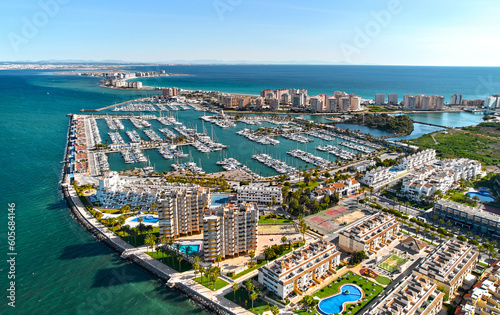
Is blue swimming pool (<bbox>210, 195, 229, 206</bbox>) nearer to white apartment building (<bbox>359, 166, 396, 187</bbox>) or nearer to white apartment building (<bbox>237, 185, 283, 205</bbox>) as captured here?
white apartment building (<bbox>237, 185, 283, 205</bbox>)

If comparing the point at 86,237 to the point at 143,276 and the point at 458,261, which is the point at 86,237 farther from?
the point at 458,261

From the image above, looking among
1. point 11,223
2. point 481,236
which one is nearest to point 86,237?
point 11,223

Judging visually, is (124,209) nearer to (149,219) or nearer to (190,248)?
(149,219)

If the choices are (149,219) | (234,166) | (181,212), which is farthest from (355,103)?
(181,212)

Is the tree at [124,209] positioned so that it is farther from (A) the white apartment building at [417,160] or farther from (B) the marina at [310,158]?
(A) the white apartment building at [417,160]

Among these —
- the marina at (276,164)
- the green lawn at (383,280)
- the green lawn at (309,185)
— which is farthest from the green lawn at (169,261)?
the marina at (276,164)
